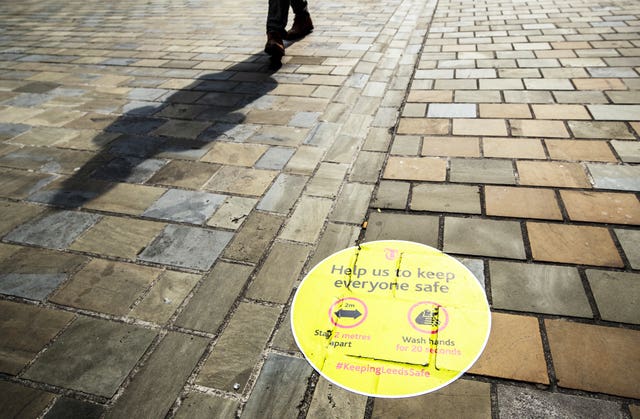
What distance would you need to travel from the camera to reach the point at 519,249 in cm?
198

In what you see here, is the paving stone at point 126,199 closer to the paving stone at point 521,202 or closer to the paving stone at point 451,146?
the paving stone at point 451,146

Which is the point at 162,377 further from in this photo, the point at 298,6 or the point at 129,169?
the point at 298,6

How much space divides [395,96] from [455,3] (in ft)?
15.1

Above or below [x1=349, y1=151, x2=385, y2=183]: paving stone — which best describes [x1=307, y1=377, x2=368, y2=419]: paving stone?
below

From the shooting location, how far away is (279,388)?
1.46m

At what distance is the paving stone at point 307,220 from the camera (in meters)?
2.17

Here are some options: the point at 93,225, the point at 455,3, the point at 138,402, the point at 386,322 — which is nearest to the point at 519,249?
the point at 386,322

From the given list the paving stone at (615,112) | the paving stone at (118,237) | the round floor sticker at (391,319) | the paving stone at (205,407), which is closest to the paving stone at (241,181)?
the paving stone at (118,237)

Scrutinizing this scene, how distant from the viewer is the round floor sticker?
1479mm

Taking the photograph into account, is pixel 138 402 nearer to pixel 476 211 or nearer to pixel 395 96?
pixel 476 211

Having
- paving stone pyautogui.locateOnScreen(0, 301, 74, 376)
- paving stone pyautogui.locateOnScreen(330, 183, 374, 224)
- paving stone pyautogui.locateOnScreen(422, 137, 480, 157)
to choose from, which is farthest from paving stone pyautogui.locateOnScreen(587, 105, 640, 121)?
paving stone pyautogui.locateOnScreen(0, 301, 74, 376)

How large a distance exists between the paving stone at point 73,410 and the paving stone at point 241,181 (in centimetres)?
145

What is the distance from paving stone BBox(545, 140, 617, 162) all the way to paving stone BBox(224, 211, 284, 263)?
6.69 feet

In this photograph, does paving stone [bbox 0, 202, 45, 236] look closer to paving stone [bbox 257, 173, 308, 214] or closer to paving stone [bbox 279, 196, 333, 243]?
paving stone [bbox 257, 173, 308, 214]
